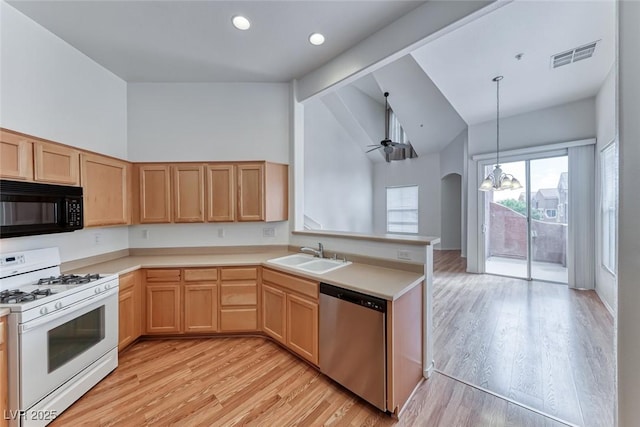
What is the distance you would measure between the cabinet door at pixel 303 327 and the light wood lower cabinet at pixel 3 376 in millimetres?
1890

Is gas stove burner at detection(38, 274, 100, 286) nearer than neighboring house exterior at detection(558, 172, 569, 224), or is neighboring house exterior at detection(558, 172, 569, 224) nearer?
gas stove burner at detection(38, 274, 100, 286)

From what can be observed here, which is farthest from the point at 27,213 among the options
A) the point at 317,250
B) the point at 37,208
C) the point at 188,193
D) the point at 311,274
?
the point at 317,250

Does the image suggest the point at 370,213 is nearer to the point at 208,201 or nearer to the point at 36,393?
the point at 208,201

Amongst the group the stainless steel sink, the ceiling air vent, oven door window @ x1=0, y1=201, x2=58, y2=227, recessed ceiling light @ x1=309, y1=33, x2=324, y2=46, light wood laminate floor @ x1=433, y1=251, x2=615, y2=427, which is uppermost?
the ceiling air vent

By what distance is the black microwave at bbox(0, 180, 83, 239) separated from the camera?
1.78 m

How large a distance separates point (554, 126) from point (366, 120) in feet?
14.9

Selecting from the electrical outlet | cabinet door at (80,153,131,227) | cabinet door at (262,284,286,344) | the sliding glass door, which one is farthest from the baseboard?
cabinet door at (80,153,131,227)

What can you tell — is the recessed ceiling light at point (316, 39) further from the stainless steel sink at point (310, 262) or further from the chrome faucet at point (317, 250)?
the stainless steel sink at point (310, 262)

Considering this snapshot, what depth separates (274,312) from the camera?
2.68 metres

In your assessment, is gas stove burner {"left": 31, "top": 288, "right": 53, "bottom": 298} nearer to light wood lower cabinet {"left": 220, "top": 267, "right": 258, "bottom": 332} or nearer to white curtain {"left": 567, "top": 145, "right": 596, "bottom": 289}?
light wood lower cabinet {"left": 220, "top": 267, "right": 258, "bottom": 332}

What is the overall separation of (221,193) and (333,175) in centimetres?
484

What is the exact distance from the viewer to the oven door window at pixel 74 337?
1.80 metres

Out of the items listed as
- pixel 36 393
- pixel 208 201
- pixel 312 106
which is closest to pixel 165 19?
pixel 208 201

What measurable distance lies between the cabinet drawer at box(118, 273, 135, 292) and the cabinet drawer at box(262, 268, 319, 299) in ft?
4.40
